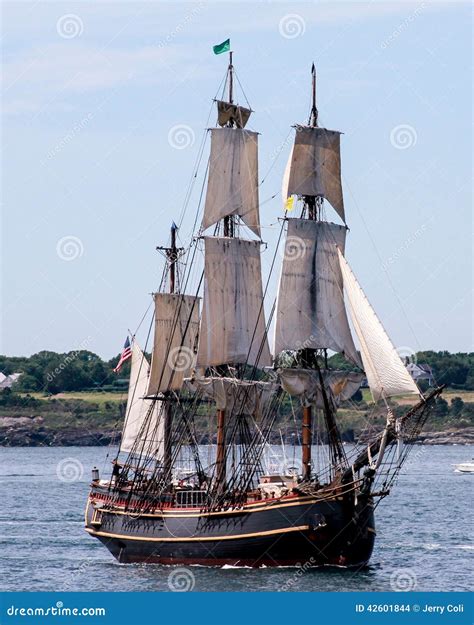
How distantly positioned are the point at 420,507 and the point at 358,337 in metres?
45.1

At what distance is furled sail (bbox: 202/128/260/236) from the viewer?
88.8m

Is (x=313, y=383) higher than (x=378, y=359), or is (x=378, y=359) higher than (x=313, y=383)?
(x=378, y=359)

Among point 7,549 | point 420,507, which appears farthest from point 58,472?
point 7,549

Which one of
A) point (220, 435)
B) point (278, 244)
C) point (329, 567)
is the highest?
point (278, 244)

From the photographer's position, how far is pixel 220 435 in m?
87.9

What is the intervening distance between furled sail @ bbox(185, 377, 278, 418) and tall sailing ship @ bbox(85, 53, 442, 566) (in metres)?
0.07

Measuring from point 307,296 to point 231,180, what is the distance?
894 cm

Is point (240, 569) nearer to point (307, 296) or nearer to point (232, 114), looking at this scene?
point (307, 296)

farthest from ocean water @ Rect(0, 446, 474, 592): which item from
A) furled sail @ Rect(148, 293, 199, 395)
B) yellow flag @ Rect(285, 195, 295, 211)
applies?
yellow flag @ Rect(285, 195, 295, 211)

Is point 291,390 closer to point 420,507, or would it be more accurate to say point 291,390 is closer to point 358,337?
point 358,337

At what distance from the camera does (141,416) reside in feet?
346

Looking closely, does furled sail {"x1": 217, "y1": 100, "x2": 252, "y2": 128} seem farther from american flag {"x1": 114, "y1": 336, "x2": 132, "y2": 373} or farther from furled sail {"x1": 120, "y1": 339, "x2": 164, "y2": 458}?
american flag {"x1": 114, "y1": 336, "x2": 132, "y2": 373}

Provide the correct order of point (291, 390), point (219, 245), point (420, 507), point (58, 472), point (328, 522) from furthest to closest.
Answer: point (58, 472), point (420, 507), point (219, 245), point (291, 390), point (328, 522)

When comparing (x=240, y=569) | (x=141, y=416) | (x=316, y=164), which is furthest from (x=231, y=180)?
(x=141, y=416)
